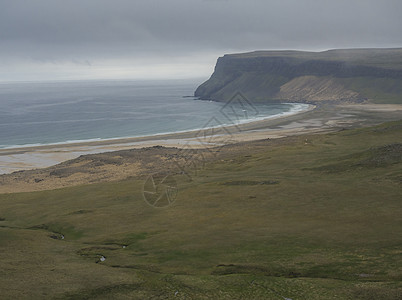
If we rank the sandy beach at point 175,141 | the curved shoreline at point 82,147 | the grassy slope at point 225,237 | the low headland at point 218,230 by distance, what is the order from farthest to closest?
the sandy beach at point 175,141 → the curved shoreline at point 82,147 → the low headland at point 218,230 → the grassy slope at point 225,237

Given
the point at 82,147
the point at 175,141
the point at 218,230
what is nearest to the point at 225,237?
the point at 218,230

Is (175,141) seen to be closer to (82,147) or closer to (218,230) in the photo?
(82,147)

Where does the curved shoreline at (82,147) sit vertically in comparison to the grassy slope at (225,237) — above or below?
above

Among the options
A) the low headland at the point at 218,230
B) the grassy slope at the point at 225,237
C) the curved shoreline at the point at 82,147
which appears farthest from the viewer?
the curved shoreline at the point at 82,147

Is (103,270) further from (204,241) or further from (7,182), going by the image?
(7,182)

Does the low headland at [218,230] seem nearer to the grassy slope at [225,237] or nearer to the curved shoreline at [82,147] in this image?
the grassy slope at [225,237]

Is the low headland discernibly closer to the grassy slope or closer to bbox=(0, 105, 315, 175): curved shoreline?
the grassy slope

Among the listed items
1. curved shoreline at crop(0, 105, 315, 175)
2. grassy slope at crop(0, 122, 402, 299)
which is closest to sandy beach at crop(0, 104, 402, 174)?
curved shoreline at crop(0, 105, 315, 175)

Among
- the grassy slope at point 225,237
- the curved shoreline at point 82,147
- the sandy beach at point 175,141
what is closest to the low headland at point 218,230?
the grassy slope at point 225,237

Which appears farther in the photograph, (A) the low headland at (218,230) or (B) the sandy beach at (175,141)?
(B) the sandy beach at (175,141)

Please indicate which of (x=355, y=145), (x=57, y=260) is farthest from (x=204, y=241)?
(x=355, y=145)
